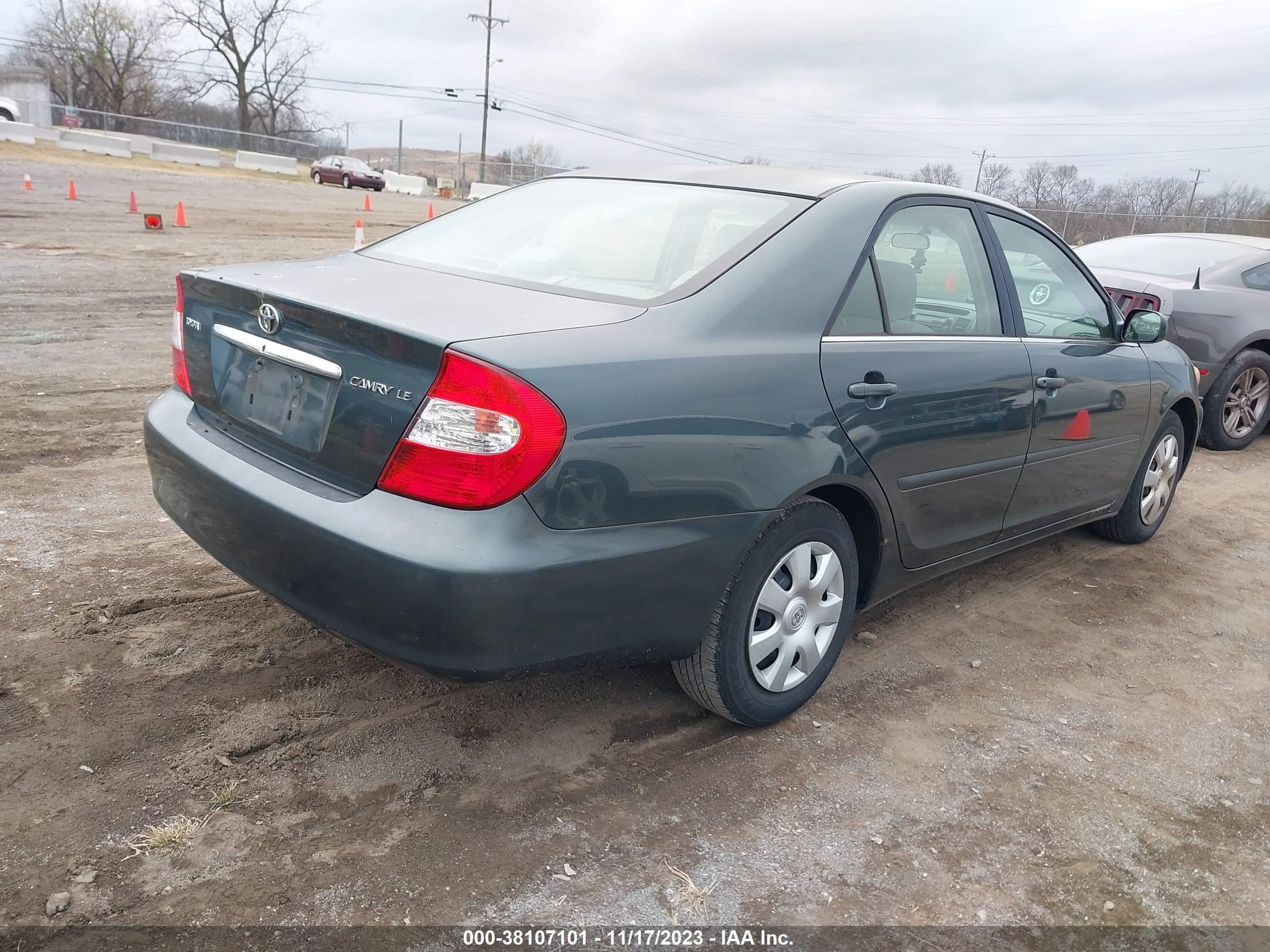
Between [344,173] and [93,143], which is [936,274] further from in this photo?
[93,143]

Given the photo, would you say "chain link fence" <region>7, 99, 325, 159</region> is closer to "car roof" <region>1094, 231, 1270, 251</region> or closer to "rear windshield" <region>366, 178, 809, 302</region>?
"car roof" <region>1094, 231, 1270, 251</region>

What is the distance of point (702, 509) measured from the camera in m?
2.50

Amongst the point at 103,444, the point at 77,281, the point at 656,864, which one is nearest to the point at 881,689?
the point at 656,864

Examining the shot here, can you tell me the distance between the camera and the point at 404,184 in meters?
48.4

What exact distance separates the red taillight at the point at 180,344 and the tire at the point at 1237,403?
706 cm

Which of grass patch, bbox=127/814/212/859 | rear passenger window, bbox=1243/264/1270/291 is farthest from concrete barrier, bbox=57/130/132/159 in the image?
grass patch, bbox=127/814/212/859

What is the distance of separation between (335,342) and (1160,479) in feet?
14.1

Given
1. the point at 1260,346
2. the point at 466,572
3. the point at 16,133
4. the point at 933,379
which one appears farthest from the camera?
the point at 16,133

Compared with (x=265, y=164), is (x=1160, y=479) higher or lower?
lower

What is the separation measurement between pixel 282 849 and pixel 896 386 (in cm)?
213

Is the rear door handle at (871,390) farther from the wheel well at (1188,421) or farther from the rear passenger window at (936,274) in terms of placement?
the wheel well at (1188,421)

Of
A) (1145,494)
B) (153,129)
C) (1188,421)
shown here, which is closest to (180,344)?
(1145,494)

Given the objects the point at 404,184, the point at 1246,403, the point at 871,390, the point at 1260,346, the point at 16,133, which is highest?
the point at 16,133

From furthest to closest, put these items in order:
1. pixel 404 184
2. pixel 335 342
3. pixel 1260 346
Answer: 1. pixel 404 184
2. pixel 1260 346
3. pixel 335 342
